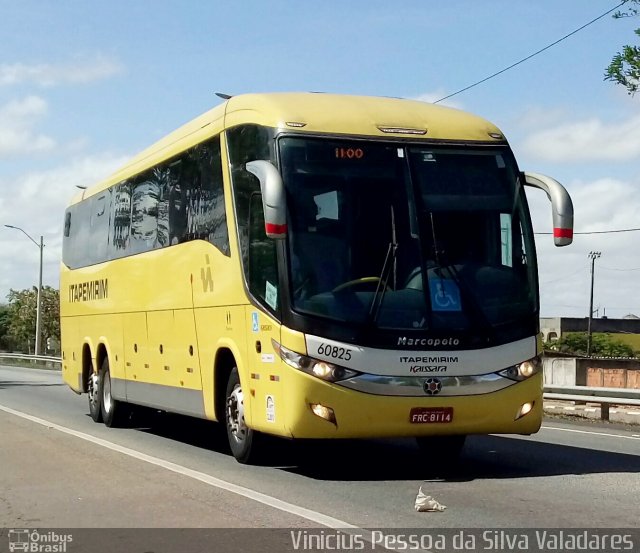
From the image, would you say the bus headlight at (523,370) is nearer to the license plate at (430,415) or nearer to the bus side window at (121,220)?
A: the license plate at (430,415)

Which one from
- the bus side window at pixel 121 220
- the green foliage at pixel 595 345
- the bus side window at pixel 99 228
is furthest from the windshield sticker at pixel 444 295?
the green foliage at pixel 595 345

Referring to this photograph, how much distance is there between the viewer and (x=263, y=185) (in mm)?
10789

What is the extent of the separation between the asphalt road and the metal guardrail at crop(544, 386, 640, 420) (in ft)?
9.03


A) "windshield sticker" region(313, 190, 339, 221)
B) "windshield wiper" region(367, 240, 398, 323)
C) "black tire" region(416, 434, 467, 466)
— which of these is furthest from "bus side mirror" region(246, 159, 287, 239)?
"black tire" region(416, 434, 467, 466)

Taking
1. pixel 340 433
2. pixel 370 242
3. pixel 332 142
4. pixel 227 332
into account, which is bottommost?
pixel 340 433

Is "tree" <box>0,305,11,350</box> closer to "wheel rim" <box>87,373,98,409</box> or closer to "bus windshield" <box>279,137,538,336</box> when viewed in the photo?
"wheel rim" <box>87,373,98,409</box>

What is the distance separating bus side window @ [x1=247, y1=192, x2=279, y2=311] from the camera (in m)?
11.1

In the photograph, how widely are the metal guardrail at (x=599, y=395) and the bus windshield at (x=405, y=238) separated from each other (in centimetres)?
829

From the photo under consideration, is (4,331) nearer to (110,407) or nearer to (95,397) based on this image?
(95,397)

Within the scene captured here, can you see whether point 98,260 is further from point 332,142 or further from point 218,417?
point 332,142

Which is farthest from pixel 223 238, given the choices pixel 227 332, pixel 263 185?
pixel 263 185

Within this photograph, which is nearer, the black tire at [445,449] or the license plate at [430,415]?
the license plate at [430,415]

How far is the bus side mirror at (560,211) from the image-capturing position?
1128 cm

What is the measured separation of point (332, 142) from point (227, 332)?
2462 mm
